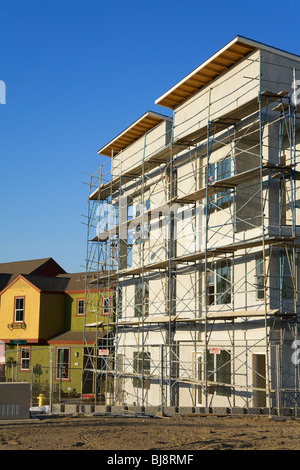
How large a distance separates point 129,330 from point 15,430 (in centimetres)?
1603

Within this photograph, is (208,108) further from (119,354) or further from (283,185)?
(119,354)

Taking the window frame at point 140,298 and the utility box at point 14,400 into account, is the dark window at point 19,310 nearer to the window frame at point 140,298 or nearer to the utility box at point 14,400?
the window frame at point 140,298

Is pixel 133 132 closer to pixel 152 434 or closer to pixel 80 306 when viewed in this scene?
pixel 80 306

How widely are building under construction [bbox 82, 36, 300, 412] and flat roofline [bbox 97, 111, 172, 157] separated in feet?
0.50

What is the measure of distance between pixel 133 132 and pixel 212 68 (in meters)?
8.85

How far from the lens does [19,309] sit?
138ft

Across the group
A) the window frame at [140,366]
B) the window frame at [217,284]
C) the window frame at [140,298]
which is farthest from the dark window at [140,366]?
the window frame at [217,284]

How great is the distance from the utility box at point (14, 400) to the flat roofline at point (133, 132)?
654 inches

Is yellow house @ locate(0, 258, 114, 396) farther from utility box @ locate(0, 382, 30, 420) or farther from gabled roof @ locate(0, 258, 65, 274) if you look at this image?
utility box @ locate(0, 382, 30, 420)

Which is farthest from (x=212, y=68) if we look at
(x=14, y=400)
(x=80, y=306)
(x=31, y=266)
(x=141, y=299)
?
(x=31, y=266)

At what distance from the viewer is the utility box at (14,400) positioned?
16.6 meters

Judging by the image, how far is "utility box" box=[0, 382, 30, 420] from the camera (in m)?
16.6
